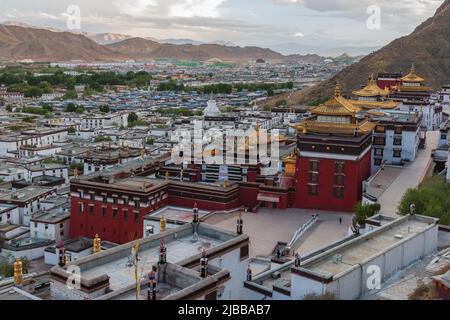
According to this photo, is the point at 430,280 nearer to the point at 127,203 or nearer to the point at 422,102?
the point at 127,203

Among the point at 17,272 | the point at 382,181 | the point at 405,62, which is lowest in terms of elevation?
the point at 17,272

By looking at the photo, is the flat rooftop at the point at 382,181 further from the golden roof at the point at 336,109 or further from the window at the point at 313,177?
the golden roof at the point at 336,109

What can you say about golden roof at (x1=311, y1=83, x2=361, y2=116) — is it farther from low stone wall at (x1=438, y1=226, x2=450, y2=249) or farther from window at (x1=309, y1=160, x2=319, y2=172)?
low stone wall at (x1=438, y1=226, x2=450, y2=249)

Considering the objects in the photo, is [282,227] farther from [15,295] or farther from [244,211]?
[15,295]

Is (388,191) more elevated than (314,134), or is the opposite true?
(314,134)

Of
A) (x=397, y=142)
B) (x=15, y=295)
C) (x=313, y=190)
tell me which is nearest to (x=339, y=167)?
(x=313, y=190)

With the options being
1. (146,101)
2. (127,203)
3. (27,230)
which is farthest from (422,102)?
(146,101)

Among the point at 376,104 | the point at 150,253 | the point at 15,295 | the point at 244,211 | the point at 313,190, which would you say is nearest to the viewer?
the point at 15,295
